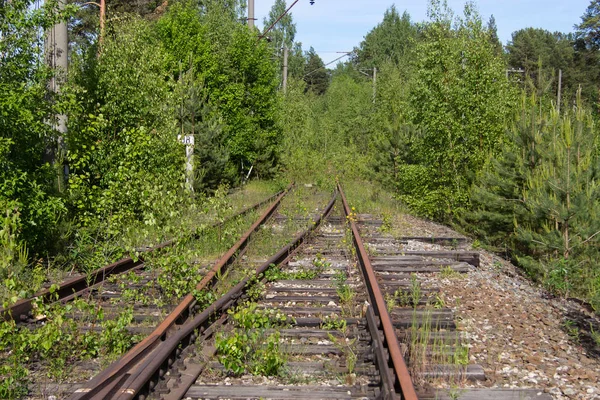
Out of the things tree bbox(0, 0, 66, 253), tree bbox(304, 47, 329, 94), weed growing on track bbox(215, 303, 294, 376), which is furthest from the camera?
tree bbox(304, 47, 329, 94)

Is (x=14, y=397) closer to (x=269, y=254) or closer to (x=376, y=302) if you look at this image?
(x=376, y=302)

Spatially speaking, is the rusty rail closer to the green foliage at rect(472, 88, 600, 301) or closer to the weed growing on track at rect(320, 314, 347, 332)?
the weed growing on track at rect(320, 314, 347, 332)

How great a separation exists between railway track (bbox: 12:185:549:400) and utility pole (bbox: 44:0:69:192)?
2.50 metres

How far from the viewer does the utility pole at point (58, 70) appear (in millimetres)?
9086

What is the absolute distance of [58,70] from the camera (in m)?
9.11

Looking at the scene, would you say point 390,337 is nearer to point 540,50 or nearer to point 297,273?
point 297,273

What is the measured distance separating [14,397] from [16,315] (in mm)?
1969

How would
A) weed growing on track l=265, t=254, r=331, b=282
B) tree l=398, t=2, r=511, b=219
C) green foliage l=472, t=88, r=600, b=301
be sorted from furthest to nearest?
tree l=398, t=2, r=511, b=219 → green foliage l=472, t=88, r=600, b=301 → weed growing on track l=265, t=254, r=331, b=282

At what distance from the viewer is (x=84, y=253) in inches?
352

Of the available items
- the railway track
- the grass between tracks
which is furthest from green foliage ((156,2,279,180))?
the grass between tracks

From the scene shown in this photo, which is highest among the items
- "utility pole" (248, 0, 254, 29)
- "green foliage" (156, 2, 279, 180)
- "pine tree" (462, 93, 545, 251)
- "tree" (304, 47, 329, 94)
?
"tree" (304, 47, 329, 94)

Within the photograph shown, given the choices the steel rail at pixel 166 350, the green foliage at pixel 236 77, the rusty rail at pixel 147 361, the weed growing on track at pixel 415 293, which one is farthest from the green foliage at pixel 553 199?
the green foliage at pixel 236 77

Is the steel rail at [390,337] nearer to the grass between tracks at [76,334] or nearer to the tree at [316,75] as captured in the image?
the grass between tracks at [76,334]

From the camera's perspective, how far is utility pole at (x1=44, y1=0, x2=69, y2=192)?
9.09 metres
